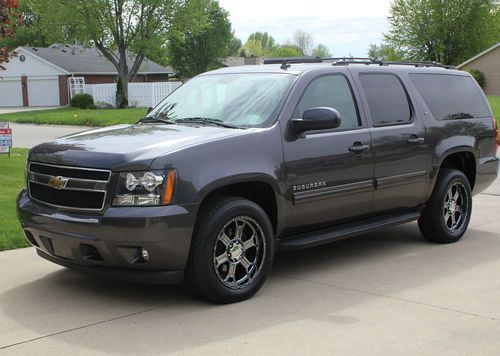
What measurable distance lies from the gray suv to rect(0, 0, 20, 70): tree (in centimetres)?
468

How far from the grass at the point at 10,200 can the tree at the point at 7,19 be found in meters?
1.92

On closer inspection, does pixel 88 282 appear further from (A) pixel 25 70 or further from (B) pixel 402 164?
(A) pixel 25 70

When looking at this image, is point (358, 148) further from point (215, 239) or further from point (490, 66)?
point (490, 66)

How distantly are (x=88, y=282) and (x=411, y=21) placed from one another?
61.7 metres

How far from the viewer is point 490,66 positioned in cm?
5291

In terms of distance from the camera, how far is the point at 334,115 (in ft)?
18.4

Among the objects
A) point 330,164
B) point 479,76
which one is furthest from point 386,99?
point 479,76

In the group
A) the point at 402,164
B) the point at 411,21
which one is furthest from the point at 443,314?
the point at 411,21

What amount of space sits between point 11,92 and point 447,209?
52.8 metres

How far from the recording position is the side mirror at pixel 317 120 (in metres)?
5.56

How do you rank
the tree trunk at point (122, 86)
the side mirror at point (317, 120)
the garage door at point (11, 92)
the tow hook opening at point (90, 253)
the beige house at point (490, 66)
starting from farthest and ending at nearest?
the garage door at point (11, 92) → the beige house at point (490, 66) → the tree trunk at point (122, 86) → the side mirror at point (317, 120) → the tow hook opening at point (90, 253)

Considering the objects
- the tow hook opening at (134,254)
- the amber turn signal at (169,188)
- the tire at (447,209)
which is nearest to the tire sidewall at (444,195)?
the tire at (447,209)

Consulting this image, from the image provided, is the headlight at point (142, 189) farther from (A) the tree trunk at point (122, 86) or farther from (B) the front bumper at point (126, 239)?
(A) the tree trunk at point (122, 86)

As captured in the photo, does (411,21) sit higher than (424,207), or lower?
higher
